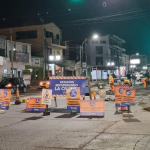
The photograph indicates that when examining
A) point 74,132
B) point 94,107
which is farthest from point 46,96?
point 74,132

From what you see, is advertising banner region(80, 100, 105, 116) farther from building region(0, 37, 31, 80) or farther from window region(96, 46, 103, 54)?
window region(96, 46, 103, 54)

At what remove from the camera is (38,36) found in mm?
48781

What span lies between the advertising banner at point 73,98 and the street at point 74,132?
0.49 m

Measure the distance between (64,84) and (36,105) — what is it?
1716 millimetres

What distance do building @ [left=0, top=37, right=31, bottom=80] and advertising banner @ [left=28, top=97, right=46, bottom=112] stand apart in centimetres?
2380

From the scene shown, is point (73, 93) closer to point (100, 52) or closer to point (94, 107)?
point (94, 107)

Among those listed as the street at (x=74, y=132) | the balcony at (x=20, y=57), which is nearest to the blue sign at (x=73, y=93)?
the street at (x=74, y=132)

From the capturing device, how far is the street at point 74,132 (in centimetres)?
698

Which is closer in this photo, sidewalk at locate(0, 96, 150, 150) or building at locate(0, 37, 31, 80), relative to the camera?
sidewalk at locate(0, 96, 150, 150)

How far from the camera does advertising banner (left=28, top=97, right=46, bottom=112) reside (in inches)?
515

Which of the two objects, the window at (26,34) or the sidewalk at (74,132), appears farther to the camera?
the window at (26,34)

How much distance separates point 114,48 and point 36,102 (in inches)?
2899

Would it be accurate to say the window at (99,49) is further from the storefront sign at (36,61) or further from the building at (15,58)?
the building at (15,58)

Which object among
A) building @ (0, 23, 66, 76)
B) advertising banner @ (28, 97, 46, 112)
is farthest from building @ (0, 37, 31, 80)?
advertising banner @ (28, 97, 46, 112)
